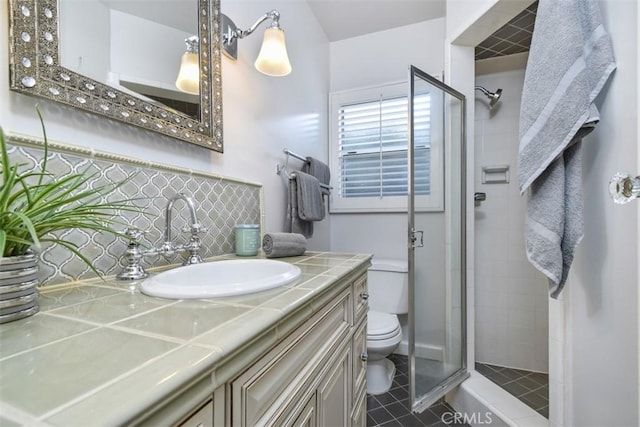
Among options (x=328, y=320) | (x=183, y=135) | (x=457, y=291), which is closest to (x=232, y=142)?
(x=183, y=135)

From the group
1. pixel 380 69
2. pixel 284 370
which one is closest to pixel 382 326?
pixel 284 370

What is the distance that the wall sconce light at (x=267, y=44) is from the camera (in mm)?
1172

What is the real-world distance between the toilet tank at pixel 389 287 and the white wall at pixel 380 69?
23 cm

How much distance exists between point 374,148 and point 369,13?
3.12ft

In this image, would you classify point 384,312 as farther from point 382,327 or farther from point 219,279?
point 219,279

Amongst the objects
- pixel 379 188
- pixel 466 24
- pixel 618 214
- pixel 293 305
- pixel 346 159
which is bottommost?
pixel 293 305

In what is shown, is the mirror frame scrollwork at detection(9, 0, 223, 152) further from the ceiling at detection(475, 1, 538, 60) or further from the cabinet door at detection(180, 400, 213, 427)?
the ceiling at detection(475, 1, 538, 60)

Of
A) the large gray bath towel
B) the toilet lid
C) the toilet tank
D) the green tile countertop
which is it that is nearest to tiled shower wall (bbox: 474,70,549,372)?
the toilet tank

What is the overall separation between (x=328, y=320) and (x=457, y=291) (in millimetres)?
1205

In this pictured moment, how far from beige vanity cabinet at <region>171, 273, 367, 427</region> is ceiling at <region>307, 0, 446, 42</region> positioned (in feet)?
6.24

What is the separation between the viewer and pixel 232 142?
1233 millimetres

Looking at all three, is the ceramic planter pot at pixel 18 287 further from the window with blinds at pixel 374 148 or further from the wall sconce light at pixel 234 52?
the window with blinds at pixel 374 148

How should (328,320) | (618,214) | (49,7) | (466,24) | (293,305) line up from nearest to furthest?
(293,305) < (49,7) < (328,320) < (618,214) < (466,24)

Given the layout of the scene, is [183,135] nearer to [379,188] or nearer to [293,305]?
[293,305]
